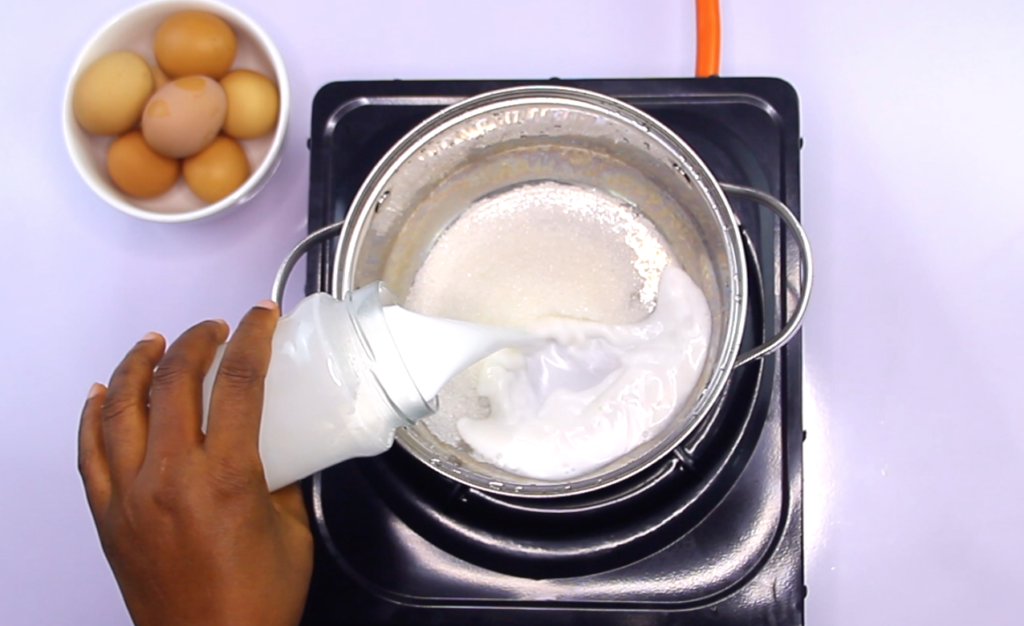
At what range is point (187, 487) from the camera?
396 mm

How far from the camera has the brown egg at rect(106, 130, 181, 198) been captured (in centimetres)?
56

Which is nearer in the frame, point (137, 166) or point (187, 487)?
point (187, 487)

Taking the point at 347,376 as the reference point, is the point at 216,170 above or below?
above

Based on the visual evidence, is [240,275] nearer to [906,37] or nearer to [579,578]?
[579,578]

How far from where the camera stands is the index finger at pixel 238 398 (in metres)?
0.40

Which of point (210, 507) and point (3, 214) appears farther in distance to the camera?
point (3, 214)

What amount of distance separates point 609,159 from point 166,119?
0.32m

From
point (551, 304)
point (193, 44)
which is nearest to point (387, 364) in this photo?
point (551, 304)

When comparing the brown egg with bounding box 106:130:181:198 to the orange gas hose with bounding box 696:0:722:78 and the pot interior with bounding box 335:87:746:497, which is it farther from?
the orange gas hose with bounding box 696:0:722:78

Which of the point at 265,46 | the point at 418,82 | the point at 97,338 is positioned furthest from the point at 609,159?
the point at 97,338

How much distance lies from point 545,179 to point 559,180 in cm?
1

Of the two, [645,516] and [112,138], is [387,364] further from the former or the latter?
[112,138]

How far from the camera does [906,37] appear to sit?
2.07ft

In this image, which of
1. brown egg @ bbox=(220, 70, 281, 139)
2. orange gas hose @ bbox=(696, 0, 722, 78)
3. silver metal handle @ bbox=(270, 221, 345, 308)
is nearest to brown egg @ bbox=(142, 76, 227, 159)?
brown egg @ bbox=(220, 70, 281, 139)
